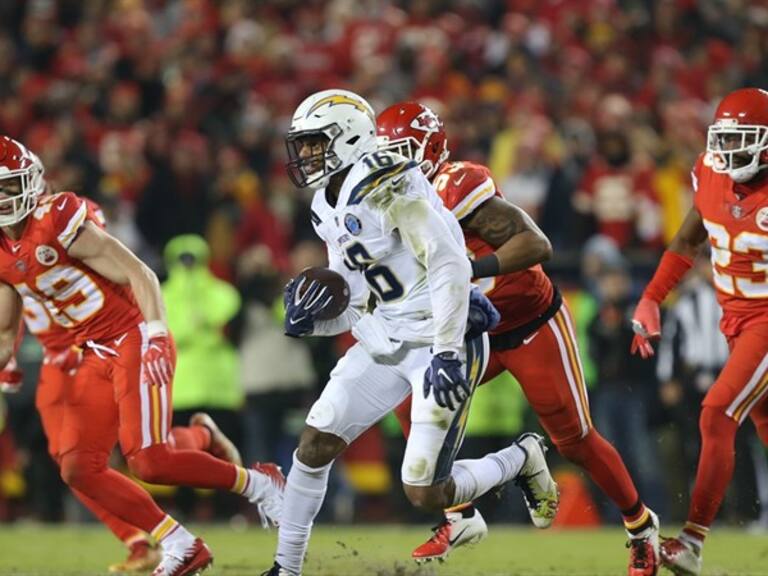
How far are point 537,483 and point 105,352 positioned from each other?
1.97 metres

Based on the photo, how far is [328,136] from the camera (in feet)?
19.4

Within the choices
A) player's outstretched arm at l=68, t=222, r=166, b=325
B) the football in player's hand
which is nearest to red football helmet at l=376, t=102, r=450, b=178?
the football in player's hand

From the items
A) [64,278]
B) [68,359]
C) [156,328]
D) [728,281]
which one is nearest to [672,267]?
[728,281]

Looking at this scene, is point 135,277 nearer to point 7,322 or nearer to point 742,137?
point 7,322

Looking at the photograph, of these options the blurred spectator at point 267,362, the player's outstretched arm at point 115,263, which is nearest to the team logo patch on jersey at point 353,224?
the player's outstretched arm at point 115,263

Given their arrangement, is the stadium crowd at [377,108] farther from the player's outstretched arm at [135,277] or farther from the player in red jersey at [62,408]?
the player's outstretched arm at [135,277]

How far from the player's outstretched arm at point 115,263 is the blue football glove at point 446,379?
143 cm

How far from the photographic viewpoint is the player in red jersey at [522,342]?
6434mm

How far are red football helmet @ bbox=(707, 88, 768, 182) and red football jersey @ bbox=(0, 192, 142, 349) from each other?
2.61 metres

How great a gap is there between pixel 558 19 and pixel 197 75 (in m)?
3.29

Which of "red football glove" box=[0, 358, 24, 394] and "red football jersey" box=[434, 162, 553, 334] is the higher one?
"red football jersey" box=[434, 162, 553, 334]

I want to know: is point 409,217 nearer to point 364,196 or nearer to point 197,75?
point 364,196

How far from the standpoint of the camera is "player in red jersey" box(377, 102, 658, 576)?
6434 mm

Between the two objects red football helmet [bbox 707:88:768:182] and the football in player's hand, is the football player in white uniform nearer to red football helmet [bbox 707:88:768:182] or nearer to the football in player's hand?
the football in player's hand
